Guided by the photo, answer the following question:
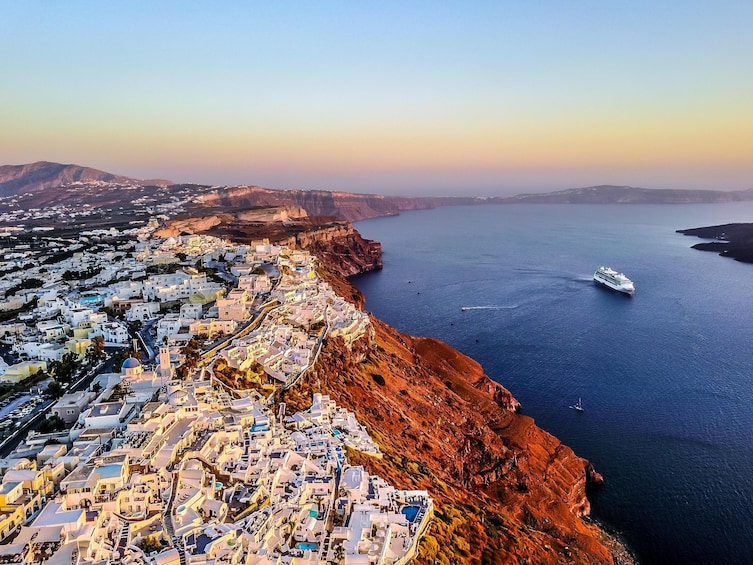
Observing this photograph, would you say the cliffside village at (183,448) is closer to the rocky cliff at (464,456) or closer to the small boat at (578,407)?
the rocky cliff at (464,456)

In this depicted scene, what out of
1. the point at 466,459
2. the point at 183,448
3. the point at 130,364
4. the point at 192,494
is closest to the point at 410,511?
the point at 192,494

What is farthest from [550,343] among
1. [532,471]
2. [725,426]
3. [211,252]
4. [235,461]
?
[235,461]

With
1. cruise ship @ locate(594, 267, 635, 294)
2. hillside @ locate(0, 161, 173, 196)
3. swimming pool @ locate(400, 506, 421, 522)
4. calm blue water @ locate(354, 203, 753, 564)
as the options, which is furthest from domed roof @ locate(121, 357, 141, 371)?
hillside @ locate(0, 161, 173, 196)

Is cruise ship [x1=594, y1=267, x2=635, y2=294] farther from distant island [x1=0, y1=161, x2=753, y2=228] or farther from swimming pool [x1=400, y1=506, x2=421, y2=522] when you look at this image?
distant island [x1=0, y1=161, x2=753, y2=228]

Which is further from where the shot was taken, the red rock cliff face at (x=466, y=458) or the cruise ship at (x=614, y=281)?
the cruise ship at (x=614, y=281)

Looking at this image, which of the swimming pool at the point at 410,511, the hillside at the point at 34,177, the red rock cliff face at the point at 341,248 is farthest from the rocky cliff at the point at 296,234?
the hillside at the point at 34,177

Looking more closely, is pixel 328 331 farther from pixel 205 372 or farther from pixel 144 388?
pixel 144 388
